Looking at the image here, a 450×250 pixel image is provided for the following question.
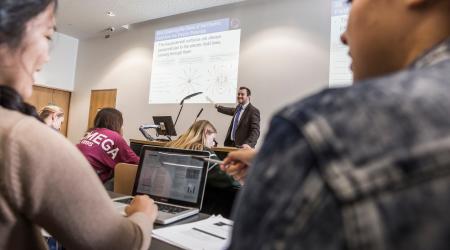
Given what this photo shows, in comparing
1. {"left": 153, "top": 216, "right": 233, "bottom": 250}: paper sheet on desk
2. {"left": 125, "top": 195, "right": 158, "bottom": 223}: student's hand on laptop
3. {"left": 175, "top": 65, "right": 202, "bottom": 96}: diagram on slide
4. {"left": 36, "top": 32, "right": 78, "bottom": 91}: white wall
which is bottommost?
{"left": 153, "top": 216, "right": 233, "bottom": 250}: paper sheet on desk

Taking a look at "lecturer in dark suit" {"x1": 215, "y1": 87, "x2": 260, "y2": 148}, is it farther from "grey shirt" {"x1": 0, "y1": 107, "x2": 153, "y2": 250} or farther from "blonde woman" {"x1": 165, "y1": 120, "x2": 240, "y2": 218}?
"grey shirt" {"x1": 0, "y1": 107, "x2": 153, "y2": 250}

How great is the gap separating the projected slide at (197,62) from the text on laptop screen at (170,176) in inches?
142

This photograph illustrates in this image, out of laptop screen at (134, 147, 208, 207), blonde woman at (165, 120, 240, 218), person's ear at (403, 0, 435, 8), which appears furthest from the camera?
blonde woman at (165, 120, 240, 218)

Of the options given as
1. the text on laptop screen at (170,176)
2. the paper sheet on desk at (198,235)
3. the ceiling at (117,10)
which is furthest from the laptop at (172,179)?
the ceiling at (117,10)

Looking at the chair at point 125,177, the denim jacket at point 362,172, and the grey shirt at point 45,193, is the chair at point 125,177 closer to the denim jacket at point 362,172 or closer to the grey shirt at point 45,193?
the grey shirt at point 45,193

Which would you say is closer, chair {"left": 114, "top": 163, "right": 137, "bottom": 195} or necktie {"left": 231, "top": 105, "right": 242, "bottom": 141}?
chair {"left": 114, "top": 163, "right": 137, "bottom": 195}

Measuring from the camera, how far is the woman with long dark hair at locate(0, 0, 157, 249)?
53cm

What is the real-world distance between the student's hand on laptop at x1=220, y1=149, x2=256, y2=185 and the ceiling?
452 centimetres

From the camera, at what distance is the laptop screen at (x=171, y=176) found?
1.25 metres

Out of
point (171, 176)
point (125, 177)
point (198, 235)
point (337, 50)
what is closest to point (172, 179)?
point (171, 176)

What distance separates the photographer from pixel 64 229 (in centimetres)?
57

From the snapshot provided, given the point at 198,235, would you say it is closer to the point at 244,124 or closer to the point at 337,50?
the point at 244,124

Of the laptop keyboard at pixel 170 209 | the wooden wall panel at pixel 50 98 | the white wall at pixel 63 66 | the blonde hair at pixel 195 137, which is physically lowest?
the laptop keyboard at pixel 170 209

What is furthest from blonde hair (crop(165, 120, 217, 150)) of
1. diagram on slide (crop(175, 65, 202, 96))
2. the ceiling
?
the ceiling
